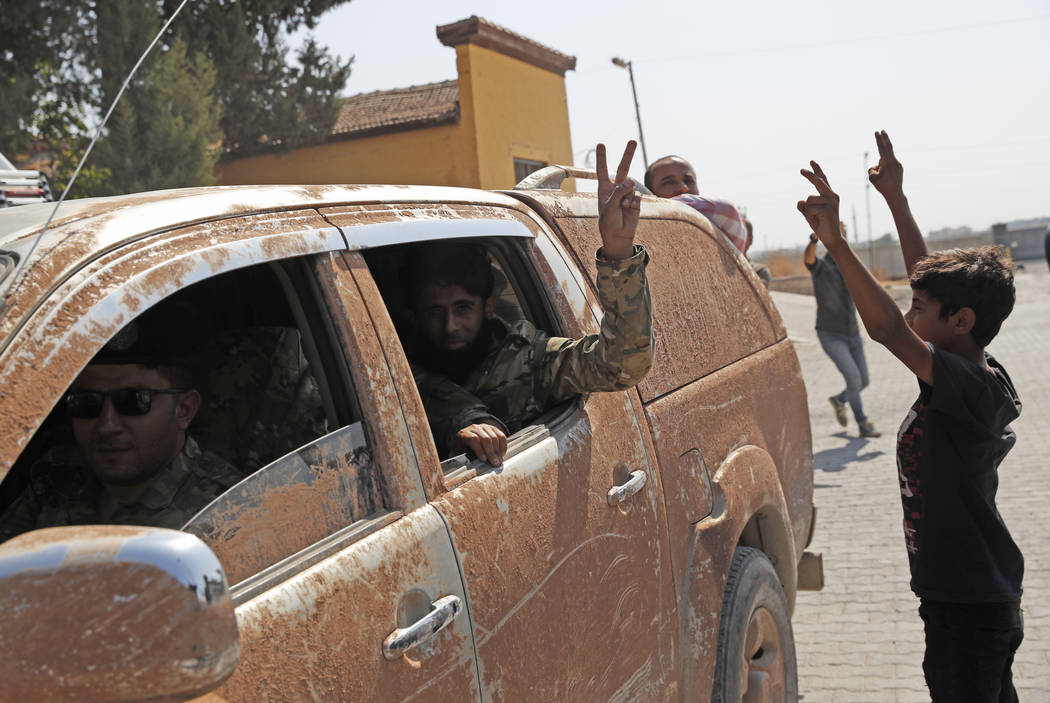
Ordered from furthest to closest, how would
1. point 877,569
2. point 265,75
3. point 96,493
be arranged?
point 265,75 < point 877,569 < point 96,493

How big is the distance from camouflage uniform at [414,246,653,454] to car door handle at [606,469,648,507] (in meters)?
0.24

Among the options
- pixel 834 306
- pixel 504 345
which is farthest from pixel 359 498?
pixel 834 306

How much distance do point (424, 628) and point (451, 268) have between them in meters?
1.32

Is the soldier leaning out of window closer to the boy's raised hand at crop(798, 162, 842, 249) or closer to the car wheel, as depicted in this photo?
the boy's raised hand at crop(798, 162, 842, 249)

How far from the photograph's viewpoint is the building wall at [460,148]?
18.1m

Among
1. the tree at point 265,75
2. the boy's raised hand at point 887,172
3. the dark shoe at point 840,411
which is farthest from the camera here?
the tree at point 265,75

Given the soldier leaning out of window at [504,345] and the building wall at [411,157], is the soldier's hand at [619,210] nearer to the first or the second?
the soldier leaning out of window at [504,345]

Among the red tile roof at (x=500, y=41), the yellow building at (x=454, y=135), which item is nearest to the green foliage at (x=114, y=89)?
the yellow building at (x=454, y=135)

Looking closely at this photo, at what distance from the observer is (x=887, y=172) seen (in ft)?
10.5

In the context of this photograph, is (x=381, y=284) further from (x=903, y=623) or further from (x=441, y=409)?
(x=903, y=623)

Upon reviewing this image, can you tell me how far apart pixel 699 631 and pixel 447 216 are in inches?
54.2

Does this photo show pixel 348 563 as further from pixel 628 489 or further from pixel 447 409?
pixel 628 489

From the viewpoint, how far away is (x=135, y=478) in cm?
195

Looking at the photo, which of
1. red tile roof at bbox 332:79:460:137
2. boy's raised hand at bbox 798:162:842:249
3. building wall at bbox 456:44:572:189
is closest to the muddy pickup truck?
boy's raised hand at bbox 798:162:842:249
